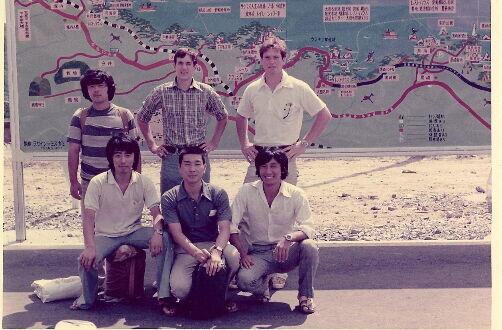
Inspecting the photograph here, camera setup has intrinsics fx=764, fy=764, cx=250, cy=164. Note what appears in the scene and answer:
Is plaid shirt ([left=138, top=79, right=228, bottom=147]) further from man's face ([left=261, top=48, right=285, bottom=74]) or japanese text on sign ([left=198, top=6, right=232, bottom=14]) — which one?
japanese text on sign ([left=198, top=6, right=232, bottom=14])

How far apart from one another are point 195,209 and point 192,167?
0.29 metres

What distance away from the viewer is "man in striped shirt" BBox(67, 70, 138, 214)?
541 cm

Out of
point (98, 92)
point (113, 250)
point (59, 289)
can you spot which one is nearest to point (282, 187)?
point (113, 250)

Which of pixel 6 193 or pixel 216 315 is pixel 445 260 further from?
pixel 6 193

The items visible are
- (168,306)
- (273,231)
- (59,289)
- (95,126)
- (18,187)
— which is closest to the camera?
(168,306)

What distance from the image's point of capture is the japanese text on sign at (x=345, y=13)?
6852 mm

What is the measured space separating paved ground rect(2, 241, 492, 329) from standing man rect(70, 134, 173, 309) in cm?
25

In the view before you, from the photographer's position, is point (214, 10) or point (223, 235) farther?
point (214, 10)

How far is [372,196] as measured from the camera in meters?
10.1

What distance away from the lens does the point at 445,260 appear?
626 cm

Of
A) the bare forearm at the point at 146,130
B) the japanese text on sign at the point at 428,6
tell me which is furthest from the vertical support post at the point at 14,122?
the japanese text on sign at the point at 428,6

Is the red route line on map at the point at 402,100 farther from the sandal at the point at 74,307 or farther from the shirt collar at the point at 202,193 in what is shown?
the sandal at the point at 74,307

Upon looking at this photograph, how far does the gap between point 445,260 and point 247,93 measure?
2.17 meters

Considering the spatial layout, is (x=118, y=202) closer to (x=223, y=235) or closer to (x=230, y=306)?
(x=223, y=235)
